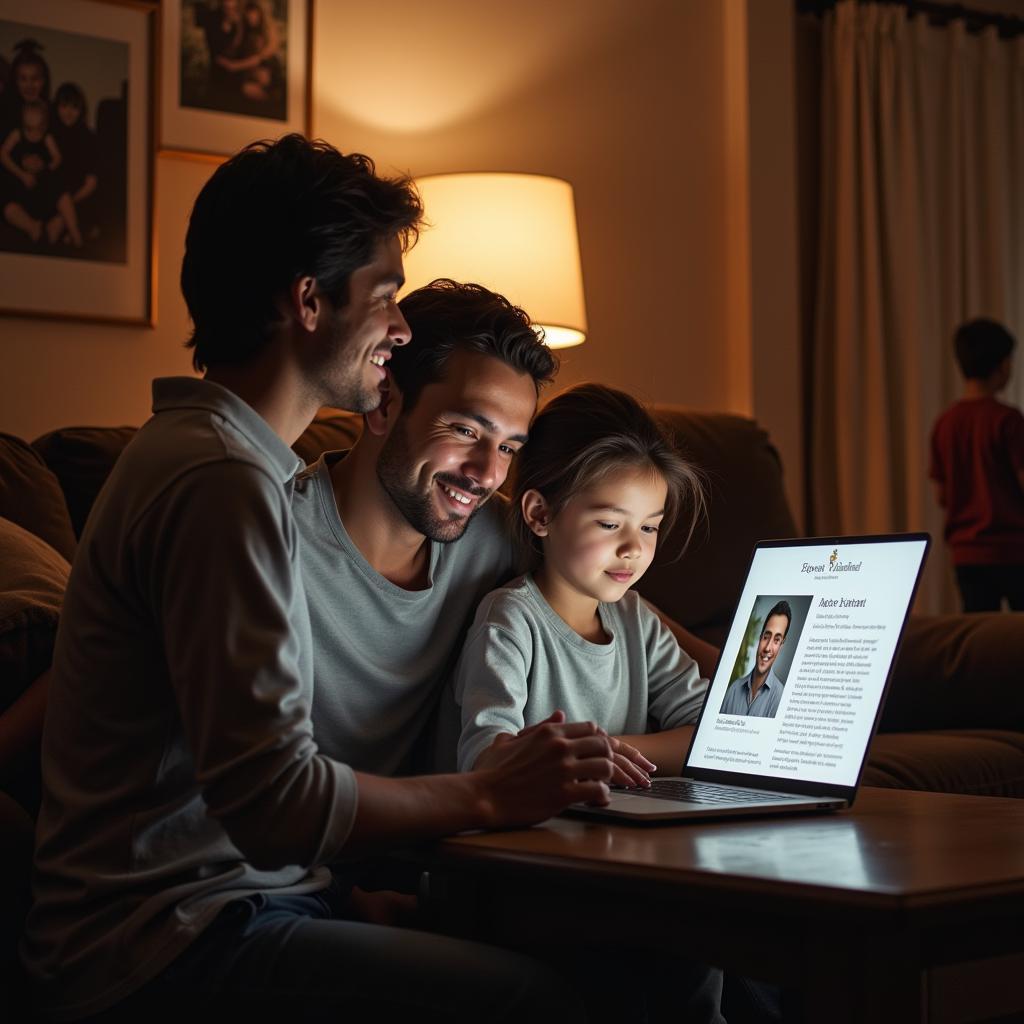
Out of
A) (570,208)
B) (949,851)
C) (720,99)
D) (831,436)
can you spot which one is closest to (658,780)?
(949,851)

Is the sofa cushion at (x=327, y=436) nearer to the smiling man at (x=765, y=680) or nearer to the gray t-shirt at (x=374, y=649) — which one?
the gray t-shirt at (x=374, y=649)

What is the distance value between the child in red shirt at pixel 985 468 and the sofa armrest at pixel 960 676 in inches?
64.4

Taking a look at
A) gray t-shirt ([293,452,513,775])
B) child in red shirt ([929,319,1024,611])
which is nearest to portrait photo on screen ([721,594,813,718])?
gray t-shirt ([293,452,513,775])

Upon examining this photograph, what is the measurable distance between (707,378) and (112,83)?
69.3 inches

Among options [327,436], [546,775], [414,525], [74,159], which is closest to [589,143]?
Result: [74,159]

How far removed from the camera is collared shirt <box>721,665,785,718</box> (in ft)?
4.40

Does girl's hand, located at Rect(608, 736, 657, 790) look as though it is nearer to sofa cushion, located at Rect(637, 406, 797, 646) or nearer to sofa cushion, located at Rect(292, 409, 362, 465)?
sofa cushion, located at Rect(292, 409, 362, 465)

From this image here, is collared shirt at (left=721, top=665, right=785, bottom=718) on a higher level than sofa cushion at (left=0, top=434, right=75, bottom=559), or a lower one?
lower

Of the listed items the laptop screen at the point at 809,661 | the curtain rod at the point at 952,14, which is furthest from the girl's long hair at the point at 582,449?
the curtain rod at the point at 952,14

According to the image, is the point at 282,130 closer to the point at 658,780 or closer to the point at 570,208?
the point at 570,208

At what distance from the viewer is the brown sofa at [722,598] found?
149 centimetres

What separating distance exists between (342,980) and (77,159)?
2.23 meters

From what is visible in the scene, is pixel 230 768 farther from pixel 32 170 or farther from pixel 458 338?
pixel 32 170

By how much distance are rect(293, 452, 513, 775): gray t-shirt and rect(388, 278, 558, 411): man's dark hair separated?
6.6 inches
